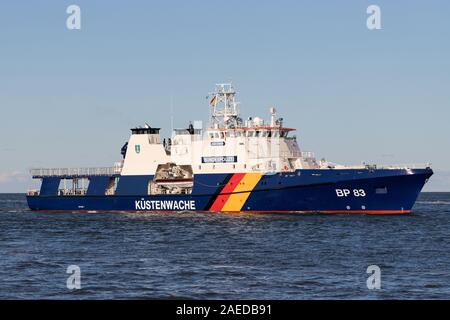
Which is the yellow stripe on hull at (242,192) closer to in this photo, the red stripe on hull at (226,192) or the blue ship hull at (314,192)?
the blue ship hull at (314,192)

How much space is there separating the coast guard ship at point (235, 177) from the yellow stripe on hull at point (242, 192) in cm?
7

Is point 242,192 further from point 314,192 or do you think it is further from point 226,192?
point 314,192

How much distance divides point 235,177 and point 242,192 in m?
1.22

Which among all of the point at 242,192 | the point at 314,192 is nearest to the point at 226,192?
the point at 242,192

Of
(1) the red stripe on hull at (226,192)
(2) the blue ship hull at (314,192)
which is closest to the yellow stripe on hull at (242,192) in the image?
(2) the blue ship hull at (314,192)

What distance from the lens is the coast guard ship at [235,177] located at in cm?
5350

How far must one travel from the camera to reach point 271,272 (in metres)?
26.5

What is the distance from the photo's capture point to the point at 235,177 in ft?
183

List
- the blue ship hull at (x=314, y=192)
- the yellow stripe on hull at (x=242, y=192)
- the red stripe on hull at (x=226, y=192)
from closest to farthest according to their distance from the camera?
the blue ship hull at (x=314, y=192) → the yellow stripe on hull at (x=242, y=192) → the red stripe on hull at (x=226, y=192)

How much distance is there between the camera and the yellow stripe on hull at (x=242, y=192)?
2168 inches

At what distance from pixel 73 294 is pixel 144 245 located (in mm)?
14201

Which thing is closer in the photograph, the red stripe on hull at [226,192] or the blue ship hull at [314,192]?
the blue ship hull at [314,192]

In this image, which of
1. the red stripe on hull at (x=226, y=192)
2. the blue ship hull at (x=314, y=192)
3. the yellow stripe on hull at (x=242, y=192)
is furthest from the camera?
the red stripe on hull at (x=226, y=192)
